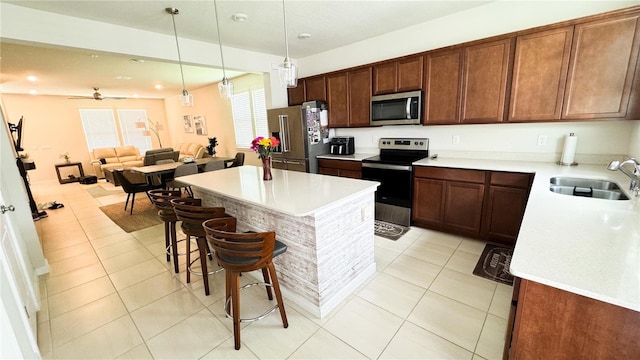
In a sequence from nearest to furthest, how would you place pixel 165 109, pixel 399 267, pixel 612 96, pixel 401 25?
pixel 612 96 < pixel 399 267 < pixel 401 25 < pixel 165 109

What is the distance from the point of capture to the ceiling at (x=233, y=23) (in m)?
2.56

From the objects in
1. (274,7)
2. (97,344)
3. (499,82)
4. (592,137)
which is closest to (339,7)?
(274,7)

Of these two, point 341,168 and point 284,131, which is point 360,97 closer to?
point 341,168

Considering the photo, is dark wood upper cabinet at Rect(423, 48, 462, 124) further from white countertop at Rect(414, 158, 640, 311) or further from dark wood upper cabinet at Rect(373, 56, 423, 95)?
white countertop at Rect(414, 158, 640, 311)

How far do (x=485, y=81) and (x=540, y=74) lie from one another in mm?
459

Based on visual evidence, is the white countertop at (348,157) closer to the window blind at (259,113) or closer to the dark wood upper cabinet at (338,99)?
the dark wood upper cabinet at (338,99)

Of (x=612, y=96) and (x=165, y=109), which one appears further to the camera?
(x=165, y=109)

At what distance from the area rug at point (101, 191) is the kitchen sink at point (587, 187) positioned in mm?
8071

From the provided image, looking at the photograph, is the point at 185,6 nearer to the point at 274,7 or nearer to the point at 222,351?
the point at 274,7

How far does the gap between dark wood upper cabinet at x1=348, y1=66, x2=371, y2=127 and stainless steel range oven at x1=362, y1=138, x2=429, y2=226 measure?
0.59m

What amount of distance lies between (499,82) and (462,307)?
230 centimetres

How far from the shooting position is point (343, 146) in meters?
4.22

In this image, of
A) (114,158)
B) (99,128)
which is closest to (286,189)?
(114,158)

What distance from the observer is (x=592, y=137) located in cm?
257
